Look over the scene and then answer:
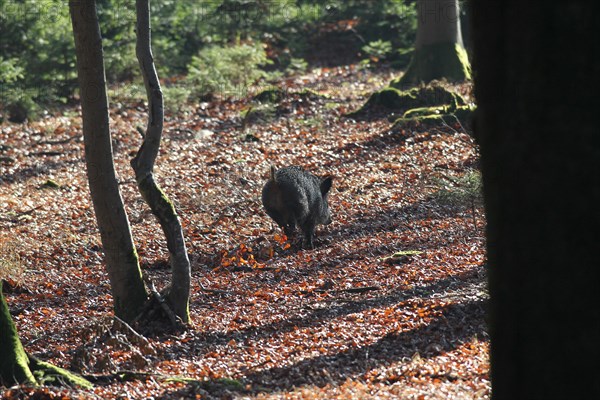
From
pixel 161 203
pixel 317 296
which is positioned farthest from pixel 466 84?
pixel 161 203

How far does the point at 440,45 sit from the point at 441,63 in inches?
18.5

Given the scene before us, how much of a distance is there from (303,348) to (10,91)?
1377 centimetres

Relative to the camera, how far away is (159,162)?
17.3 m

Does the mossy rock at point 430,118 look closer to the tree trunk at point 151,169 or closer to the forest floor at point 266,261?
the forest floor at point 266,261

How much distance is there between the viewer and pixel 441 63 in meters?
20.1

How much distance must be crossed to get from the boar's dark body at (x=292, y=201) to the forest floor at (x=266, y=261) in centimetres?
36

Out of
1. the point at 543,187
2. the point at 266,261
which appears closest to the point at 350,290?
the point at 266,261

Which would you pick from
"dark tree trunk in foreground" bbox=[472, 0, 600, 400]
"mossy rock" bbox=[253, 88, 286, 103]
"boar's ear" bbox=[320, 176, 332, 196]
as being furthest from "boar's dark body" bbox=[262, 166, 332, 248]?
"mossy rock" bbox=[253, 88, 286, 103]

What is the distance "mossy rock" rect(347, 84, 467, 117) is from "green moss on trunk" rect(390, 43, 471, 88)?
670mm

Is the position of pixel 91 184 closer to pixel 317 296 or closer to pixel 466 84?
pixel 317 296

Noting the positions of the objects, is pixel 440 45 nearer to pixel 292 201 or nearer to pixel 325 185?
pixel 325 185

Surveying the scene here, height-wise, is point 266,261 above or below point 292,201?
below

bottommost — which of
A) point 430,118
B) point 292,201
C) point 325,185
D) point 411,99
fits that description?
point 292,201

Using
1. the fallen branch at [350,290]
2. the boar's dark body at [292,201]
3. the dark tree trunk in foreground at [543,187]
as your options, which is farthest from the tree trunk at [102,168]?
the dark tree trunk in foreground at [543,187]
